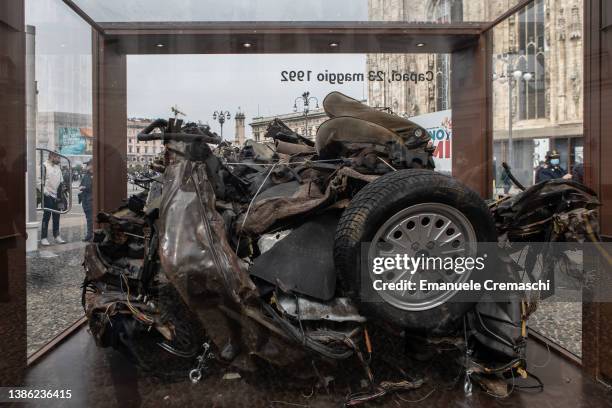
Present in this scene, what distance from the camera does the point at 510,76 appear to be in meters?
3.90

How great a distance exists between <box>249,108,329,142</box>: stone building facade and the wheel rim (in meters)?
1.40

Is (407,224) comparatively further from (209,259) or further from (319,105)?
(319,105)

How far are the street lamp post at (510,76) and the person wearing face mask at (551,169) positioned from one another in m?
0.52

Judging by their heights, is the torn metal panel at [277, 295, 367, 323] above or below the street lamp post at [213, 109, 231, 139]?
below

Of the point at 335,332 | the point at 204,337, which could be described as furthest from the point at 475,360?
the point at 204,337

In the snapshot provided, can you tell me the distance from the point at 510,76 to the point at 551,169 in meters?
1.26

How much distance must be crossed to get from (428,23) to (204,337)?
3020 mm

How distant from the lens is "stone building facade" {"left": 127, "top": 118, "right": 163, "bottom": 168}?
11.5 feet

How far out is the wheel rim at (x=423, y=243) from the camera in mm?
2291

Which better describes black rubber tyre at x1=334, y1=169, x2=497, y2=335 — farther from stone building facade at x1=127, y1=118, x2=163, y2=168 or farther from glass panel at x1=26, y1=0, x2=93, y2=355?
glass panel at x1=26, y1=0, x2=93, y2=355

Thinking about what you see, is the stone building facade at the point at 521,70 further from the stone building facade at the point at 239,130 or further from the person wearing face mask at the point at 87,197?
the person wearing face mask at the point at 87,197

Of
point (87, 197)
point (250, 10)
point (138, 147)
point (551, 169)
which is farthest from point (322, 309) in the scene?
point (87, 197)

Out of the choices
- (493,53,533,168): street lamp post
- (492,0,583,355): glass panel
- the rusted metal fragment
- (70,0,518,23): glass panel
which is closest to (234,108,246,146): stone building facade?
the rusted metal fragment

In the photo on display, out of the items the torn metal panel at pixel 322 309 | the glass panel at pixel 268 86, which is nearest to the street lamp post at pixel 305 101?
the glass panel at pixel 268 86
